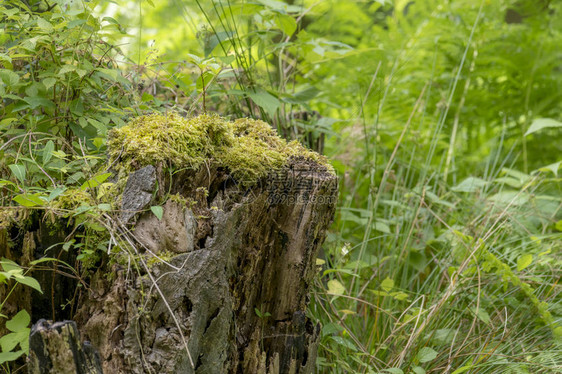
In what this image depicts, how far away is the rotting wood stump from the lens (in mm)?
1280

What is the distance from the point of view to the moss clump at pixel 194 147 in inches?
55.1

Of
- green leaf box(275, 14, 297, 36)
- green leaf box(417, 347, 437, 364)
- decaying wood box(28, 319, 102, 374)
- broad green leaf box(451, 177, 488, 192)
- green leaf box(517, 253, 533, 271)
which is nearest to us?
decaying wood box(28, 319, 102, 374)

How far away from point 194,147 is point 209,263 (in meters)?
0.38

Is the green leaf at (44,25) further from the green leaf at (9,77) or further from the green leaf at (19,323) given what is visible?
the green leaf at (19,323)

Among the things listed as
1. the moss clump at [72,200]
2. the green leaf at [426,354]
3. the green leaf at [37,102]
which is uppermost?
the green leaf at [37,102]

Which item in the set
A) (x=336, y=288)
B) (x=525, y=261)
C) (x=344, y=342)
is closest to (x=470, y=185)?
(x=525, y=261)

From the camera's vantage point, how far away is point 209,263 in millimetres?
1337

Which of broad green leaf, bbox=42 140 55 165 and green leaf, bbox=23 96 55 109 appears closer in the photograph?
broad green leaf, bbox=42 140 55 165

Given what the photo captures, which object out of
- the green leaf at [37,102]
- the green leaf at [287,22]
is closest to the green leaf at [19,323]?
the green leaf at [37,102]

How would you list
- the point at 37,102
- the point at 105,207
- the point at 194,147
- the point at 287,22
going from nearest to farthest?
the point at 105,207, the point at 194,147, the point at 37,102, the point at 287,22

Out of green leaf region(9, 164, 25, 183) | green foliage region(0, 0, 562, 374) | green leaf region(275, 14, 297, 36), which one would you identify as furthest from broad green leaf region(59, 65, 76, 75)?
green leaf region(275, 14, 297, 36)

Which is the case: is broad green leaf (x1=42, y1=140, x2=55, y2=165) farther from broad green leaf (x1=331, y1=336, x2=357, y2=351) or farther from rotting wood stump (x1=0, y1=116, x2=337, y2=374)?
broad green leaf (x1=331, y1=336, x2=357, y2=351)

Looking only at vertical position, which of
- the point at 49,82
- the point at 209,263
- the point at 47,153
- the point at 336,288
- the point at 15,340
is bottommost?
the point at 336,288

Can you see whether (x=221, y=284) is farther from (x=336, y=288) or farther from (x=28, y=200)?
(x=336, y=288)
